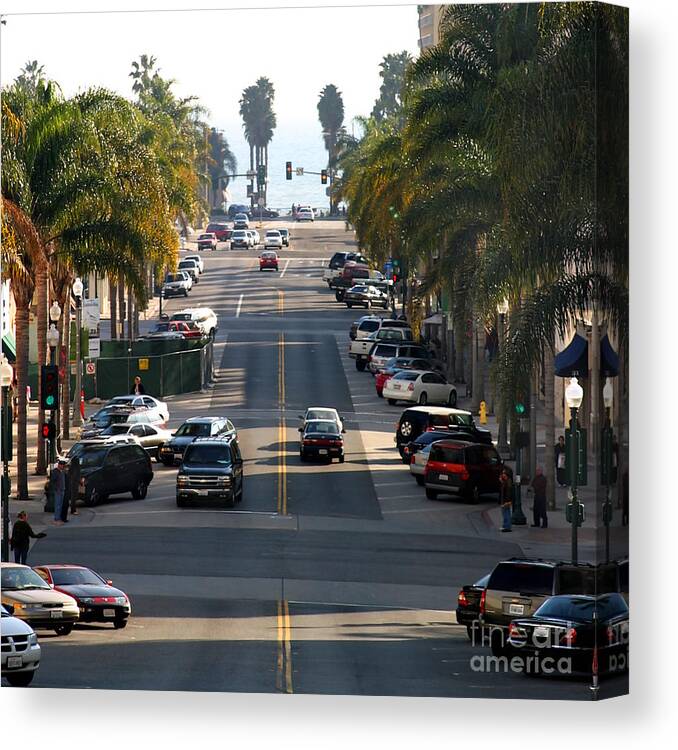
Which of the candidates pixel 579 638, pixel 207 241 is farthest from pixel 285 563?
pixel 207 241

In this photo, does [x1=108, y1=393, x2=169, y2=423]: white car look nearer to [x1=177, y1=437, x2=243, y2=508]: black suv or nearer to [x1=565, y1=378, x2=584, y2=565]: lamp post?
Answer: [x1=177, y1=437, x2=243, y2=508]: black suv

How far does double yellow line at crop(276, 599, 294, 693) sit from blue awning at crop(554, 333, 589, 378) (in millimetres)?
7699

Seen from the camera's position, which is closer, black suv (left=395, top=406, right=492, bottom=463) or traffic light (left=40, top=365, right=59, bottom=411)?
traffic light (left=40, top=365, right=59, bottom=411)

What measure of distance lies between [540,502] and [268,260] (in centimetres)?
1502

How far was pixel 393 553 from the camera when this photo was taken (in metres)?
35.2

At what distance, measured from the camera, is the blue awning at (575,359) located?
32.8m

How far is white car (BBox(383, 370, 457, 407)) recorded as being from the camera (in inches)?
2152

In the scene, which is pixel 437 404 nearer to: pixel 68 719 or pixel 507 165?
pixel 507 165

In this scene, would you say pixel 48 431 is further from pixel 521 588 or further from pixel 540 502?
pixel 521 588

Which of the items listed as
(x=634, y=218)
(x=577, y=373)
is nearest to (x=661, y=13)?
(x=634, y=218)

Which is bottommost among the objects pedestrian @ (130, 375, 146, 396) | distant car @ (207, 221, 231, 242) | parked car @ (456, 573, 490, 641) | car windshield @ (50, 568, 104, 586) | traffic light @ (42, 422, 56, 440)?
parked car @ (456, 573, 490, 641)

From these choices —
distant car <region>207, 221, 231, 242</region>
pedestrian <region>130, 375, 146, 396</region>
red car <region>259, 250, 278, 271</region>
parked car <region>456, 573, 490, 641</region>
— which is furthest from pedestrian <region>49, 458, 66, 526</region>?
distant car <region>207, 221, 231, 242</region>

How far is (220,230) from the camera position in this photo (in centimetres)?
5678

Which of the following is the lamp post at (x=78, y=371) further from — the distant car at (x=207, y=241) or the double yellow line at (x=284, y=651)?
the double yellow line at (x=284, y=651)
